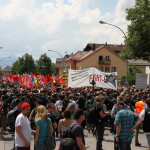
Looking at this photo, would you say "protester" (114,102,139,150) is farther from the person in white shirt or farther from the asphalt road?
the asphalt road

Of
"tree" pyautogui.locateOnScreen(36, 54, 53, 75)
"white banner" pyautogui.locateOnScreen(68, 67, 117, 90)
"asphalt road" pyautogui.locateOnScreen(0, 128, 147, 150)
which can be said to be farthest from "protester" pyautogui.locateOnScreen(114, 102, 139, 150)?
"tree" pyautogui.locateOnScreen(36, 54, 53, 75)

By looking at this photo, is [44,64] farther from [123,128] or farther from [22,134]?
[22,134]

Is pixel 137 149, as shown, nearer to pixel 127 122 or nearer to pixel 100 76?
pixel 127 122

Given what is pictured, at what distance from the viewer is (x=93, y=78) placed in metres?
16.4

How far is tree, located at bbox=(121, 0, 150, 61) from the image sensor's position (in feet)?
75.8

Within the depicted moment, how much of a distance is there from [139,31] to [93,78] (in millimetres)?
9043

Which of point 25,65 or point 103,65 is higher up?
point 25,65

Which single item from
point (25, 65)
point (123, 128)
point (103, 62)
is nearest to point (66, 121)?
point (123, 128)

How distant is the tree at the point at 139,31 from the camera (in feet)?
75.8

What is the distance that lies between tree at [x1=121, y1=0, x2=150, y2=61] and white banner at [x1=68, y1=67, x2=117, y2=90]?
25.7ft

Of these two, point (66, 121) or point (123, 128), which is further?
point (123, 128)

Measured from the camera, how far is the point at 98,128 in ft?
25.7

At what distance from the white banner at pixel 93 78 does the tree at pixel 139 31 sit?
25.7 feet

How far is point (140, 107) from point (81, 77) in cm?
829
